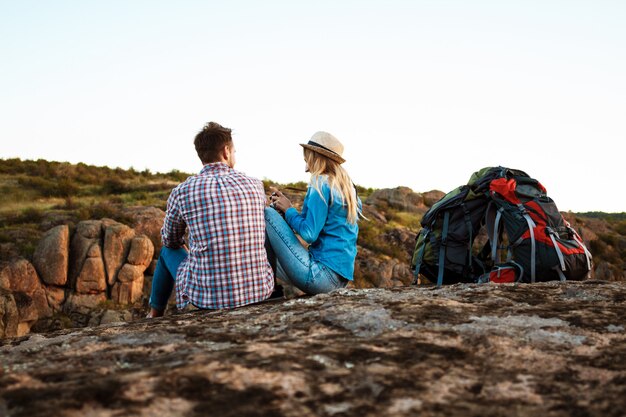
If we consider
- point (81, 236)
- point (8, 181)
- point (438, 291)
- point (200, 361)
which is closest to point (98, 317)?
point (81, 236)

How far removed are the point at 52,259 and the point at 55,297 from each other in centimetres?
97

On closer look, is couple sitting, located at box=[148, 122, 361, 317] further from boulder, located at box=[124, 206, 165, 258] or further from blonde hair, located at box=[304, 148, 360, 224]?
boulder, located at box=[124, 206, 165, 258]

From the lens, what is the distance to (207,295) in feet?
13.2

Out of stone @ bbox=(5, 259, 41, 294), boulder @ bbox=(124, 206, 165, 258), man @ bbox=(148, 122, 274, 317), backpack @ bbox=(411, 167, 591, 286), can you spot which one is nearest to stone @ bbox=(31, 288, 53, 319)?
stone @ bbox=(5, 259, 41, 294)

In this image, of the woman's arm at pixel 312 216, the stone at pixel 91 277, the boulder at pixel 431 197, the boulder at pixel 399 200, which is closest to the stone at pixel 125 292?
the stone at pixel 91 277

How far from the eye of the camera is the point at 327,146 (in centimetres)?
495

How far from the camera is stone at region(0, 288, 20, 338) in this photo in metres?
13.6

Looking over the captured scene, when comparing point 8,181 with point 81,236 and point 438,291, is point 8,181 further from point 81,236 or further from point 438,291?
point 438,291

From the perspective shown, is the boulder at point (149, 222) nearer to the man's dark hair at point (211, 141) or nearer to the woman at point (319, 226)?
the woman at point (319, 226)

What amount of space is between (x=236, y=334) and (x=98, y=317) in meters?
13.9

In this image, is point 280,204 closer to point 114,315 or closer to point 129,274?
point 114,315

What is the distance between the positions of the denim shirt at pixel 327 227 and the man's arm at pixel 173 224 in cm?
90

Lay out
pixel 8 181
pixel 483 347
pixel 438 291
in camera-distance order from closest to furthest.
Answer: pixel 483 347, pixel 438 291, pixel 8 181

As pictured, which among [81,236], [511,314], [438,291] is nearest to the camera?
[511,314]
